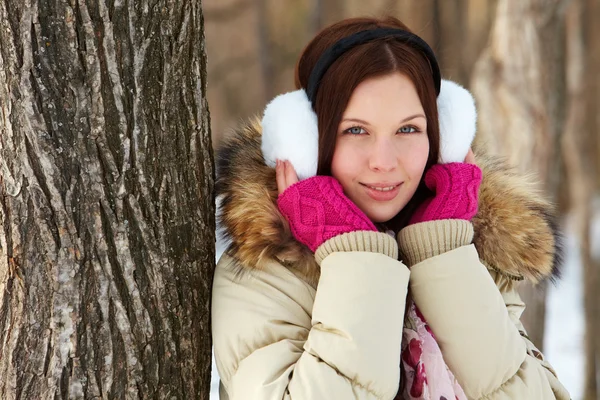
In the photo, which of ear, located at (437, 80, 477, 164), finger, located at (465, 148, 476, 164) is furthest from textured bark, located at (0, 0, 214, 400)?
finger, located at (465, 148, 476, 164)

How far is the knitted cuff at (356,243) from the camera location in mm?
1912

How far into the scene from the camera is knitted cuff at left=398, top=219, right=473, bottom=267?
6.59ft

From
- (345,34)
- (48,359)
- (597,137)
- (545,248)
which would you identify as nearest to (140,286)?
(48,359)

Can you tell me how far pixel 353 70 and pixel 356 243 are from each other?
0.48 meters

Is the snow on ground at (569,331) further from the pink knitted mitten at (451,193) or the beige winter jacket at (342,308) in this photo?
the beige winter jacket at (342,308)

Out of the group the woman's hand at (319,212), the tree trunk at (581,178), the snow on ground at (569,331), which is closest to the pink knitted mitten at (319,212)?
the woman's hand at (319,212)

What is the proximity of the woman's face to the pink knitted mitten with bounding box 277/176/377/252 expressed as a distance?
3.6 inches

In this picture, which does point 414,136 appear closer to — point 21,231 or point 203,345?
point 203,345

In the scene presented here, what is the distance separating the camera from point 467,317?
194 cm

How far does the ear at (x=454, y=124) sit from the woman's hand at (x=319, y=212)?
15.6 inches

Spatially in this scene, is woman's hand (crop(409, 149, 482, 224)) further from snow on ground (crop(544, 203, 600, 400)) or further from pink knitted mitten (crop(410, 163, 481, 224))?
snow on ground (crop(544, 203, 600, 400))

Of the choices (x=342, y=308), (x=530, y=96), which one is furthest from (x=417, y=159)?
(x=530, y=96)

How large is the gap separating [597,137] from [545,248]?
10.3 metres

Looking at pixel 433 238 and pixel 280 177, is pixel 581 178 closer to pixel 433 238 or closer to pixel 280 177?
pixel 433 238
